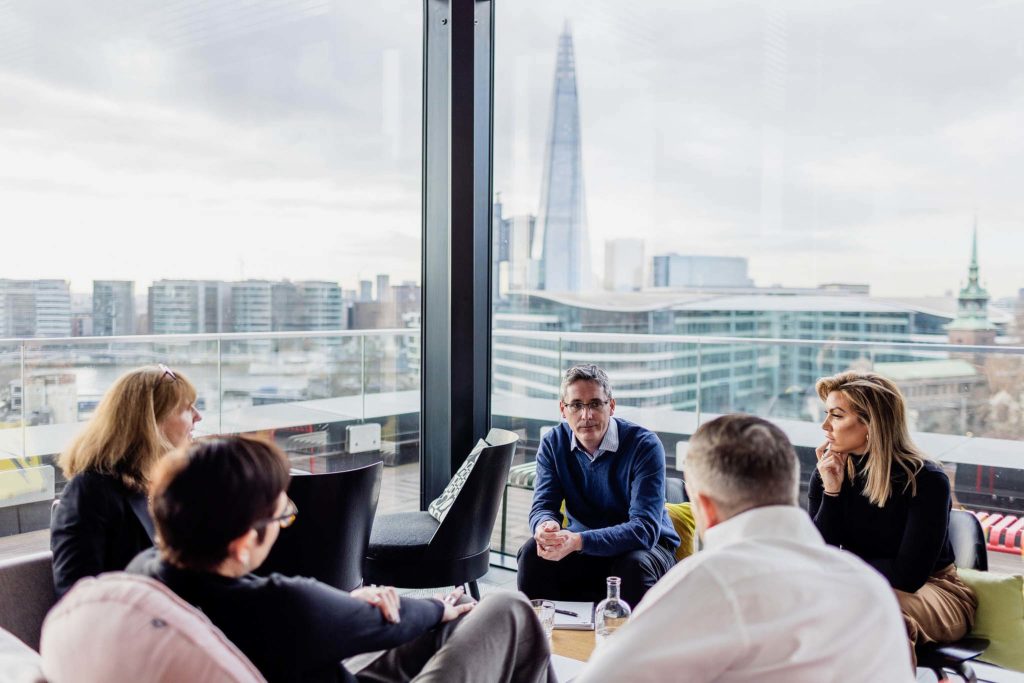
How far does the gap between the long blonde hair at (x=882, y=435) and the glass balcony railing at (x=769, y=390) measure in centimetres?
146

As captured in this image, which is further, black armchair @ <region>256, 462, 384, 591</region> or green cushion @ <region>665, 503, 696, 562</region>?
green cushion @ <region>665, 503, 696, 562</region>

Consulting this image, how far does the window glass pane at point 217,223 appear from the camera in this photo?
140 inches

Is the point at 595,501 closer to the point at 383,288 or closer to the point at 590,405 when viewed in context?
the point at 590,405

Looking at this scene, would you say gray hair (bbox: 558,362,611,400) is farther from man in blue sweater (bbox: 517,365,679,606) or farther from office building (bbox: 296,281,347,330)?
office building (bbox: 296,281,347,330)

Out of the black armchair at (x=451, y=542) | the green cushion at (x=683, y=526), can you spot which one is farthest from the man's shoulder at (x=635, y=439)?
the black armchair at (x=451, y=542)

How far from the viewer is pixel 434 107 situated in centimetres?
434

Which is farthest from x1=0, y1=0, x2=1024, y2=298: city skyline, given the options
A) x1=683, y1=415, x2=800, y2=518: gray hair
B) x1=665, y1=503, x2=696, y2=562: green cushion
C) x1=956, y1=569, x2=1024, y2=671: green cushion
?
x1=683, y1=415, x2=800, y2=518: gray hair

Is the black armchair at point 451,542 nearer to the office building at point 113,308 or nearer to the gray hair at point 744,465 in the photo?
the office building at point 113,308

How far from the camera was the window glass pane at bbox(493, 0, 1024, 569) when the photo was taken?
380 centimetres

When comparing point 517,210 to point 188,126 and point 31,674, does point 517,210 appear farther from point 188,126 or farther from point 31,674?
point 31,674

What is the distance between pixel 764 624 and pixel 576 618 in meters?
1.37

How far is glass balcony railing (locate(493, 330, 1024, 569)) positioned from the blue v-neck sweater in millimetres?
1345

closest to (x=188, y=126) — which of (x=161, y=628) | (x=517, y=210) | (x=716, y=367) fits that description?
(x=517, y=210)

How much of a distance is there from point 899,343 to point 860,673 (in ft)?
11.0
